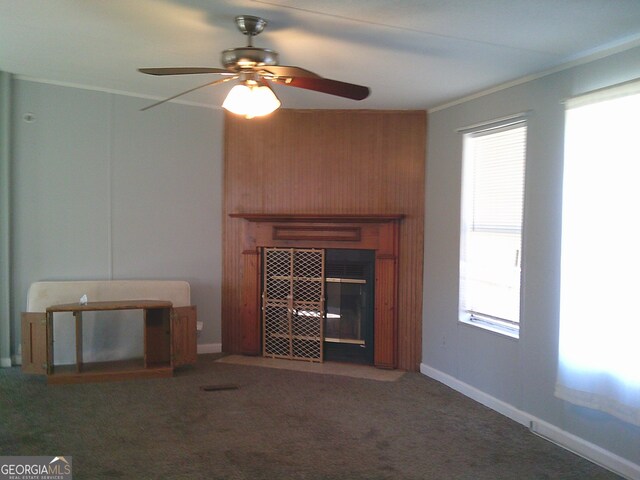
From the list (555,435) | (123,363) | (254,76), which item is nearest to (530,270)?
(555,435)

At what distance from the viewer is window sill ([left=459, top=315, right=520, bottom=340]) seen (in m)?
3.68

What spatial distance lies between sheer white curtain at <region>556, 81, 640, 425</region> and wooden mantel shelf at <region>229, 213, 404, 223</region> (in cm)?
180

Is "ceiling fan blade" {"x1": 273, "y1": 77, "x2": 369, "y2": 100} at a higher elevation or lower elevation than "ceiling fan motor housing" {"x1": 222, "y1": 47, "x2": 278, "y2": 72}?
lower

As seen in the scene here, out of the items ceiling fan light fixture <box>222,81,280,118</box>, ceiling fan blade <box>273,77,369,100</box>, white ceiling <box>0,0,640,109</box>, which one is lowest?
ceiling fan light fixture <box>222,81,280,118</box>

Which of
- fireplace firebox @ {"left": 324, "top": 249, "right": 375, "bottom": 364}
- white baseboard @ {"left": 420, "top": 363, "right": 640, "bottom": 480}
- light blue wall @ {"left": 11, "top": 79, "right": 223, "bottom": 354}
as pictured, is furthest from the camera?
fireplace firebox @ {"left": 324, "top": 249, "right": 375, "bottom": 364}

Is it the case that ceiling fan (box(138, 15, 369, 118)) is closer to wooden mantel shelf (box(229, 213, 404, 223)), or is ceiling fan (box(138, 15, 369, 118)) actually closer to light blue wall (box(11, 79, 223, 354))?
wooden mantel shelf (box(229, 213, 404, 223))

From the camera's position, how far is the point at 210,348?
5141mm

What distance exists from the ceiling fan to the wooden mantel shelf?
190 cm

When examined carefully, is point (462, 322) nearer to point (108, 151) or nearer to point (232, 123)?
A: point (232, 123)

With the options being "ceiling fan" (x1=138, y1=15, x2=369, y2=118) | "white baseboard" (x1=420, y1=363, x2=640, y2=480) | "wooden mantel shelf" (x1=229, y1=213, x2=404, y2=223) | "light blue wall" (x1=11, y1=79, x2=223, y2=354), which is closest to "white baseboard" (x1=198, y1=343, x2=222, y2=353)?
"light blue wall" (x1=11, y1=79, x2=223, y2=354)

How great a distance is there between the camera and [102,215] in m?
4.75

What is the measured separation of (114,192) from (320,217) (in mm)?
1976

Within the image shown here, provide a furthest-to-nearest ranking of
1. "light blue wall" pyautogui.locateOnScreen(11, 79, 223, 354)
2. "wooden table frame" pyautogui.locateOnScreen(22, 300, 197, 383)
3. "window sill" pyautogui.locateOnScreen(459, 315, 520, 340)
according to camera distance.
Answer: "light blue wall" pyautogui.locateOnScreen(11, 79, 223, 354)
"wooden table frame" pyautogui.locateOnScreen(22, 300, 197, 383)
"window sill" pyautogui.locateOnScreen(459, 315, 520, 340)

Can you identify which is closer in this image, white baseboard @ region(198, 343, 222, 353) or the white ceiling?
the white ceiling
